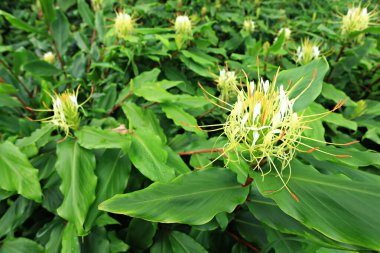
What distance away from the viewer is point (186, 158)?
4.20 feet

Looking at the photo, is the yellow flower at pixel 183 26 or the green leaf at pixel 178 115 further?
the yellow flower at pixel 183 26

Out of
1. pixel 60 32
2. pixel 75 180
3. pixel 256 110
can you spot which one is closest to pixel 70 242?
pixel 75 180

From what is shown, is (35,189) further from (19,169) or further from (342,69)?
(342,69)

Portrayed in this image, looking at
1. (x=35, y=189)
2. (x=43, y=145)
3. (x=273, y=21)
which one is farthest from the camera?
(x=273, y=21)

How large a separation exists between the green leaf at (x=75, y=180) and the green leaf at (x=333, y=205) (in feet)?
1.82

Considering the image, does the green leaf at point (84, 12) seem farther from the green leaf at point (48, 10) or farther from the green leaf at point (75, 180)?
the green leaf at point (75, 180)

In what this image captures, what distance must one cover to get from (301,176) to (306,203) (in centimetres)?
9

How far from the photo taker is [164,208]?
2.06 feet

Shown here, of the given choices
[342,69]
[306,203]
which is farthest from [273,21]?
[306,203]

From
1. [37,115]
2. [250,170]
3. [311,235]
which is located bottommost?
[37,115]

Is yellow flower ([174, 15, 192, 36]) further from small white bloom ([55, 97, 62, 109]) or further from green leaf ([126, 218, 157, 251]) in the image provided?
green leaf ([126, 218, 157, 251])

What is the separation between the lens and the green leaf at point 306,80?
2.44 feet

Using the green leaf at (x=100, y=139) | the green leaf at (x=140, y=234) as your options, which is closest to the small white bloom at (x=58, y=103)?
the green leaf at (x=100, y=139)

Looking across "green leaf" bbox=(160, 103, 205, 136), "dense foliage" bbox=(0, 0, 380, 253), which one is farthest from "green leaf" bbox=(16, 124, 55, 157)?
"green leaf" bbox=(160, 103, 205, 136)
